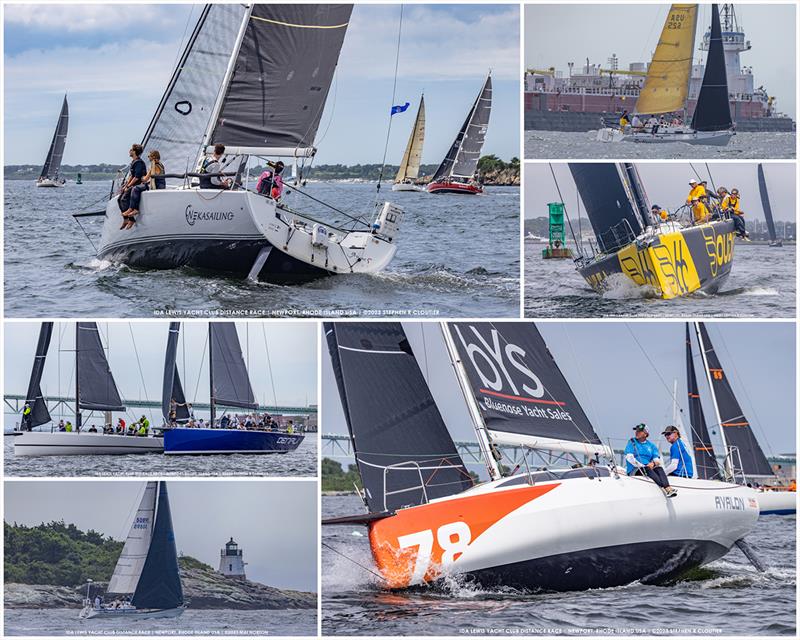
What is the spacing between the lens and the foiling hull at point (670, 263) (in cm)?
1490

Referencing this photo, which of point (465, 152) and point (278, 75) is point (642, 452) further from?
point (465, 152)

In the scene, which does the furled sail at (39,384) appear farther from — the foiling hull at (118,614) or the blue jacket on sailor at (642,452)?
the blue jacket on sailor at (642,452)

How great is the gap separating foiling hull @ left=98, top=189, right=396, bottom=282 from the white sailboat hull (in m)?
2.67

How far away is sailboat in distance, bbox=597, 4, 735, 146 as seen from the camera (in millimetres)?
21625

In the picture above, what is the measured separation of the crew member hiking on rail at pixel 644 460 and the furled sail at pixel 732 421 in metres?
4.30

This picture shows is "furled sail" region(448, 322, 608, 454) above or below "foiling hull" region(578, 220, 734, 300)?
below

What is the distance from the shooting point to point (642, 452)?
11961 millimetres

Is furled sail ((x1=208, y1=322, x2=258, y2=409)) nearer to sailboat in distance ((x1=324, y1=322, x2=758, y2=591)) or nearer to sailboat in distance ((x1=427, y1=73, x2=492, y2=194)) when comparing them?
sailboat in distance ((x1=324, y1=322, x2=758, y2=591))

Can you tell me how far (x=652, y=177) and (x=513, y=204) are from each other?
1419cm

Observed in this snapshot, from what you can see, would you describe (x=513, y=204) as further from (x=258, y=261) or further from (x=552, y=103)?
(x=258, y=261)

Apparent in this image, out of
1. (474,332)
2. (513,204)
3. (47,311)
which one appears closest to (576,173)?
(474,332)

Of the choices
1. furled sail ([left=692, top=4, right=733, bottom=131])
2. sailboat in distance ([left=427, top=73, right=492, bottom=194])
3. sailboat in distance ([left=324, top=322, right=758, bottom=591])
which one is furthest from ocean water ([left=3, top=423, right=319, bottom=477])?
sailboat in distance ([left=427, top=73, right=492, bottom=194])

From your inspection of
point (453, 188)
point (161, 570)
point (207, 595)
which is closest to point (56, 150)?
A: point (161, 570)

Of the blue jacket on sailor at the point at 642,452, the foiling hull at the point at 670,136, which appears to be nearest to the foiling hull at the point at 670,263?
the blue jacket on sailor at the point at 642,452
